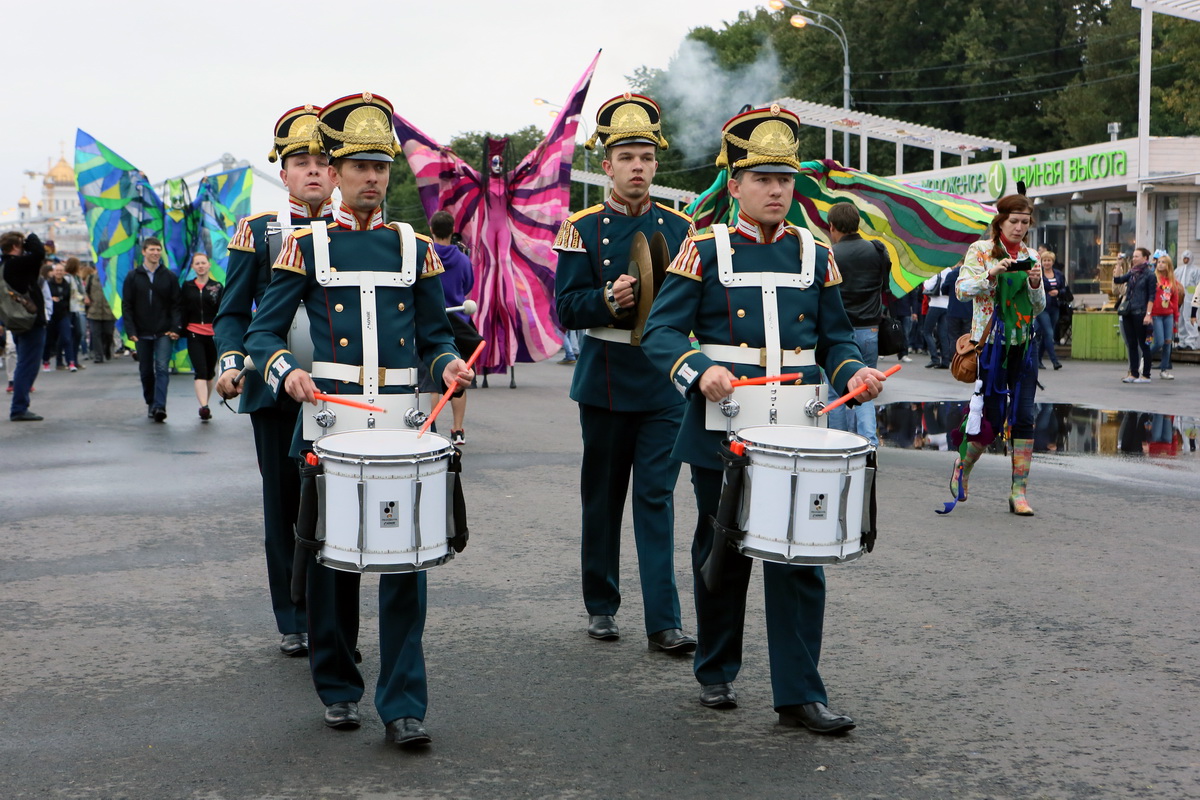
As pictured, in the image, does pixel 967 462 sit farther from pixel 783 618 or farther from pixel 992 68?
pixel 992 68

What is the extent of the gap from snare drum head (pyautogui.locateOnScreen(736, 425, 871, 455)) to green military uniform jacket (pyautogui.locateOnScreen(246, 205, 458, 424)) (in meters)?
1.08

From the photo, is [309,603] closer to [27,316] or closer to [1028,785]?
[1028,785]

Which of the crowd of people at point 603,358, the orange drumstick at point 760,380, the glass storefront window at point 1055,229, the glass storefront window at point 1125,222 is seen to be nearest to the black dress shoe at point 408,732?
the crowd of people at point 603,358

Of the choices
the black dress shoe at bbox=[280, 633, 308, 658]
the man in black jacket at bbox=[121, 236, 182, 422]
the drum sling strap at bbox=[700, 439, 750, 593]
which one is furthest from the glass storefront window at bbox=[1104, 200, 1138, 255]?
the drum sling strap at bbox=[700, 439, 750, 593]

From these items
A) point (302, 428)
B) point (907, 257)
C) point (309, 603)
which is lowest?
point (309, 603)

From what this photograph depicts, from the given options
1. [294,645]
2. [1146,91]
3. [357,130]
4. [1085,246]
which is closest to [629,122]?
[357,130]

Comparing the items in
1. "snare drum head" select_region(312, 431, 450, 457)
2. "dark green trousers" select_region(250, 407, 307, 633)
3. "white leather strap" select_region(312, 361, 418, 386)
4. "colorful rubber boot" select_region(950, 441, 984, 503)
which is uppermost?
"white leather strap" select_region(312, 361, 418, 386)

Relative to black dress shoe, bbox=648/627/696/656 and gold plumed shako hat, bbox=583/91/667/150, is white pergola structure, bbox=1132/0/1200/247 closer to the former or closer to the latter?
gold plumed shako hat, bbox=583/91/667/150

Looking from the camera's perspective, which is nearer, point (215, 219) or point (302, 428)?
point (302, 428)

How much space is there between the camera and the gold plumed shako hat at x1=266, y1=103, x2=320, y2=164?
595 centimetres

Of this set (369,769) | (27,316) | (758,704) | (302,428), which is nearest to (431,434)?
(302,428)

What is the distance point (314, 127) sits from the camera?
5988mm

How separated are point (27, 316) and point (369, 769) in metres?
12.4

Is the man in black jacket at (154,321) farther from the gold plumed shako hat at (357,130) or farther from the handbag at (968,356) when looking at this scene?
the gold plumed shako hat at (357,130)
